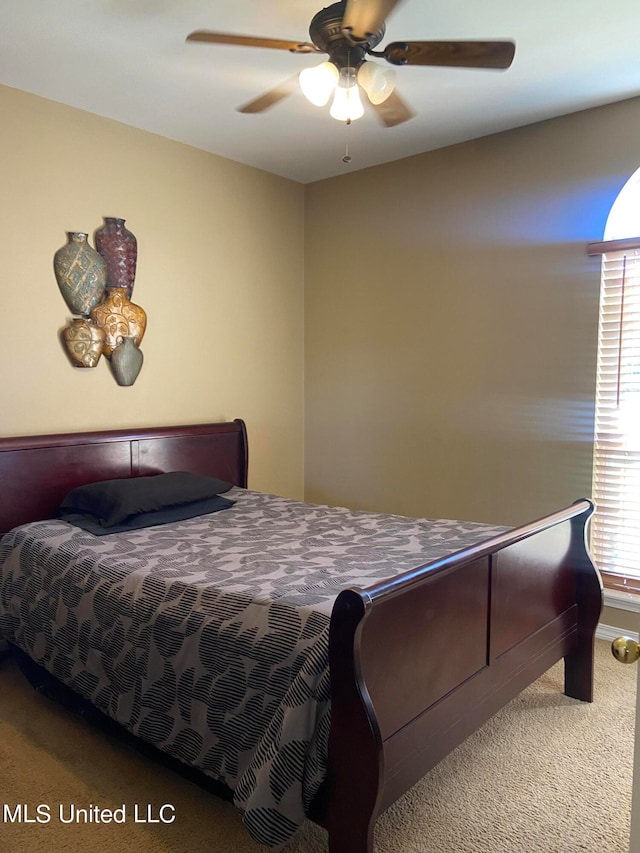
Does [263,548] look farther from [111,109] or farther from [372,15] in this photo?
[111,109]

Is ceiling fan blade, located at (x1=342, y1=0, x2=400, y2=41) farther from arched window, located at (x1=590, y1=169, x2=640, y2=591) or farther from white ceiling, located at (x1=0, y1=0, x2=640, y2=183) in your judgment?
arched window, located at (x1=590, y1=169, x2=640, y2=591)

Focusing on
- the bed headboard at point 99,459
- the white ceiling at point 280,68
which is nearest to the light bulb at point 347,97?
the white ceiling at point 280,68

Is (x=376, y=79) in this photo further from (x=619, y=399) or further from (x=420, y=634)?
(x=619, y=399)

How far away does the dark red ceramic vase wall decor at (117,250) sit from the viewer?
322cm

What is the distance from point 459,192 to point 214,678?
297 centimetres

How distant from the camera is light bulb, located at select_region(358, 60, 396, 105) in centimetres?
195

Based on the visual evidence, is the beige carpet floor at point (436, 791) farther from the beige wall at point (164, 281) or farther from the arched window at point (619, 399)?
the beige wall at point (164, 281)

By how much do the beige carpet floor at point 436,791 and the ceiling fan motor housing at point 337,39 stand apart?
7.72 feet

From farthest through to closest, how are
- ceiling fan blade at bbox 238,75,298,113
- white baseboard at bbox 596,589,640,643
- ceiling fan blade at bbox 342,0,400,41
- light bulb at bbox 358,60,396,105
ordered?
white baseboard at bbox 596,589,640,643 < ceiling fan blade at bbox 238,75,298,113 < light bulb at bbox 358,60,396,105 < ceiling fan blade at bbox 342,0,400,41

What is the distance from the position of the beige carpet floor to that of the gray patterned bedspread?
0.68 feet

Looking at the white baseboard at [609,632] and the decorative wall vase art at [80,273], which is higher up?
the decorative wall vase art at [80,273]

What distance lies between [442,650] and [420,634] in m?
0.14

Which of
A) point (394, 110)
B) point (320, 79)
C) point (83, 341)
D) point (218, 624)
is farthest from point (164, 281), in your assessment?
point (218, 624)

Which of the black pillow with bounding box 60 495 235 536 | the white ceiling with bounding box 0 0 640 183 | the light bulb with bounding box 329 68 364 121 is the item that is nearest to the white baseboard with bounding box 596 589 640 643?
the black pillow with bounding box 60 495 235 536
